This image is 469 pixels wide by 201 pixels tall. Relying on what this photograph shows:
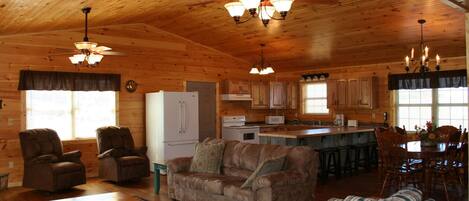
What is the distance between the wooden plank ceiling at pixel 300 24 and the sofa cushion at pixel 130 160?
2.35 metres

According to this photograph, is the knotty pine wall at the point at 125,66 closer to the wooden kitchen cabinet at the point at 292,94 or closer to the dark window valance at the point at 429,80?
the wooden kitchen cabinet at the point at 292,94

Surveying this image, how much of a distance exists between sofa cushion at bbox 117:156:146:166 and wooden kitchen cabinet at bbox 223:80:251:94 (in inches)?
123

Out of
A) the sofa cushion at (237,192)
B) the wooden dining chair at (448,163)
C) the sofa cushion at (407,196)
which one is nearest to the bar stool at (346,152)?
the wooden dining chair at (448,163)

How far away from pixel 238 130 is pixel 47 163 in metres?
4.23

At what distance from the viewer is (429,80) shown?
803cm

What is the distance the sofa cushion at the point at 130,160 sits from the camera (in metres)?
7.04

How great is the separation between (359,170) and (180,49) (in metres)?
4.47

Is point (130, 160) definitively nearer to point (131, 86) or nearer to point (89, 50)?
point (131, 86)

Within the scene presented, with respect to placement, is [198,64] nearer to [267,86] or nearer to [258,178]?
[267,86]

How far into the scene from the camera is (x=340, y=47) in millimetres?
7988

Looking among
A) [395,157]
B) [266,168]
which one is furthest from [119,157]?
[395,157]

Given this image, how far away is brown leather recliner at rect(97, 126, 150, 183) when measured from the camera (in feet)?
23.0

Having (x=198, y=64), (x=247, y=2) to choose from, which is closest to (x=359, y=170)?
(x=198, y=64)

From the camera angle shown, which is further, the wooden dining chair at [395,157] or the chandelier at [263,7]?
the wooden dining chair at [395,157]
